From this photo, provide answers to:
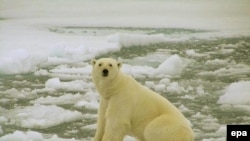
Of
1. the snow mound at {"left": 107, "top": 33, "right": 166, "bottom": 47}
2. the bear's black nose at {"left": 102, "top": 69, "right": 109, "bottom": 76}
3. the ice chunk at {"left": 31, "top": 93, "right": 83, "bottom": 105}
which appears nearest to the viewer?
the bear's black nose at {"left": 102, "top": 69, "right": 109, "bottom": 76}

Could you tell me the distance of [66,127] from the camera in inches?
110

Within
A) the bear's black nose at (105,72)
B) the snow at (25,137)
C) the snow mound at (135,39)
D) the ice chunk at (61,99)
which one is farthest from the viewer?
the snow mound at (135,39)

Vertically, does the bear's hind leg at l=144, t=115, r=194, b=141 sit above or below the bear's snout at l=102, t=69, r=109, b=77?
below

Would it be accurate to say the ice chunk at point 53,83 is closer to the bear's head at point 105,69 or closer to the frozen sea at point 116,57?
the frozen sea at point 116,57

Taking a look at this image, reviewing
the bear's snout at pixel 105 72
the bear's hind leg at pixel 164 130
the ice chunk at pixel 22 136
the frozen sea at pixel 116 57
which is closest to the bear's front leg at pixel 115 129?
the bear's hind leg at pixel 164 130

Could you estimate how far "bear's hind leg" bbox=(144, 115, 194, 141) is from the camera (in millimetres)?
2350

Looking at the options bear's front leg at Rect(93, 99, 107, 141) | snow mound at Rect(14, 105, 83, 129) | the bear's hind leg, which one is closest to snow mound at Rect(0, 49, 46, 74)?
snow mound at Rect(14, 105, 83, 129)

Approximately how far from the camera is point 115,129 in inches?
91.8

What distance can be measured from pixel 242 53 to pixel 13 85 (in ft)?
4.79

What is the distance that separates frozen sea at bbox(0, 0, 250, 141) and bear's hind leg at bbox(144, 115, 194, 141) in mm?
441

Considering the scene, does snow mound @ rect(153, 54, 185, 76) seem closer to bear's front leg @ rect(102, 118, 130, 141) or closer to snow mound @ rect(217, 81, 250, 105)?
snow mound @ rect(217, 81, 250, 105)

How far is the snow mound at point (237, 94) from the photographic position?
292 cm

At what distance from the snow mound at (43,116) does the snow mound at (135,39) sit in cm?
52

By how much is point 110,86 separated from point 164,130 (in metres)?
0.34
